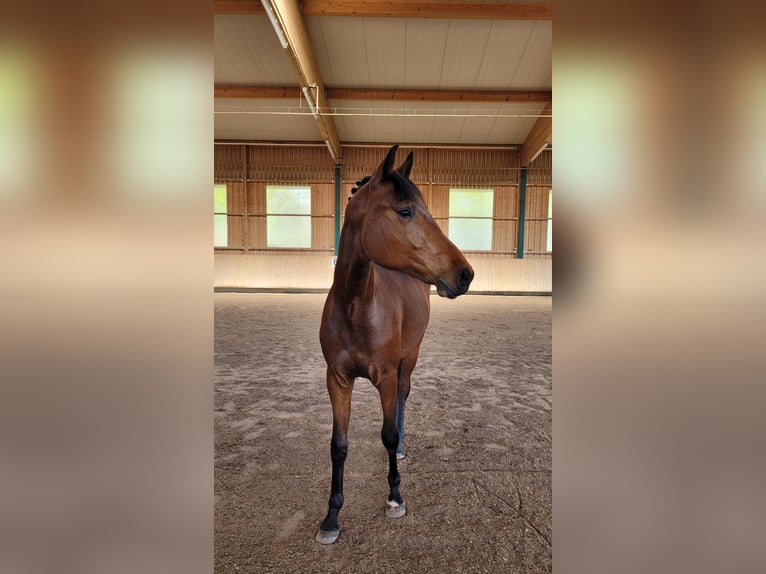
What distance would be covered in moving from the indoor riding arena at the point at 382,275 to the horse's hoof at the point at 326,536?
0.07 feet

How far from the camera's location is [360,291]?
5.33 ft

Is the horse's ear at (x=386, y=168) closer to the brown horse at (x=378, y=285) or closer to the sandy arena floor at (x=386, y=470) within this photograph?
the brown horse at (x=378, y=285)

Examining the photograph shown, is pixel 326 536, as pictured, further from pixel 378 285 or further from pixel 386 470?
pixel 378 285

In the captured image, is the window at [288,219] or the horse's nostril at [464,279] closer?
the horse's nostril at [464,279]

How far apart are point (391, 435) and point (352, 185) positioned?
1183cm

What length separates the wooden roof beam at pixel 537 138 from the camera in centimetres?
1008

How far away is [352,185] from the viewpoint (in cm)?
1293

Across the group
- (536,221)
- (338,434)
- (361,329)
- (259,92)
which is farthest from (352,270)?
(536,221)

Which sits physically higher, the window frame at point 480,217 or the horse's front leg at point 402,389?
the window frame at point 480,217

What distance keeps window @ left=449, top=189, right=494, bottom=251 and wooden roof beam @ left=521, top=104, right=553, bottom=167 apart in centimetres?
147

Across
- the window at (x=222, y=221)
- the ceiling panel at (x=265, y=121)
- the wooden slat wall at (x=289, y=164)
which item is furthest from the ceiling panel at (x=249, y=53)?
the window at (x=222, y=221)
